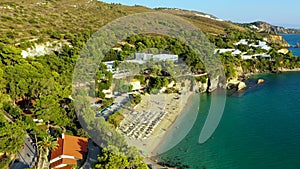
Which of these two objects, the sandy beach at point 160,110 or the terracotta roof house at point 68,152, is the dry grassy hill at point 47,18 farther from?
A: the terracotta roof house at point 68,152

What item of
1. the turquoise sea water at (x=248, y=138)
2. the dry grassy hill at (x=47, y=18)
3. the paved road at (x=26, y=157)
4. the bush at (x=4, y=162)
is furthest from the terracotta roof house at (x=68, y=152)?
the dry grassy hill at (x=47, y=18)

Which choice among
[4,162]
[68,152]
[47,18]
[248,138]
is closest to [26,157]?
[4,162]

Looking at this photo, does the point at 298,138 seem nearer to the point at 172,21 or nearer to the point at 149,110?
the point at 149,110

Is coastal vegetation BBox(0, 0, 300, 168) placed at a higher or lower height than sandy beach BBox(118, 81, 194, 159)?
higher

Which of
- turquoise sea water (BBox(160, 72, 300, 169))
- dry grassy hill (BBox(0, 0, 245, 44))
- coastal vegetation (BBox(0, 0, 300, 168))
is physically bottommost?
turquoise sea water (BBox(160, 72, 300, 169))

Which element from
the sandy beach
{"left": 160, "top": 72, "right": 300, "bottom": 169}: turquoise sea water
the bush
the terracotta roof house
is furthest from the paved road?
{"left": 160, "top": 72, "right": 300, "bottom": 169}: turquoise sea water

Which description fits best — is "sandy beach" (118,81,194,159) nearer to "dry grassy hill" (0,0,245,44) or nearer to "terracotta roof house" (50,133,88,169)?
"terracotta roof house" (50,133,88,169)
